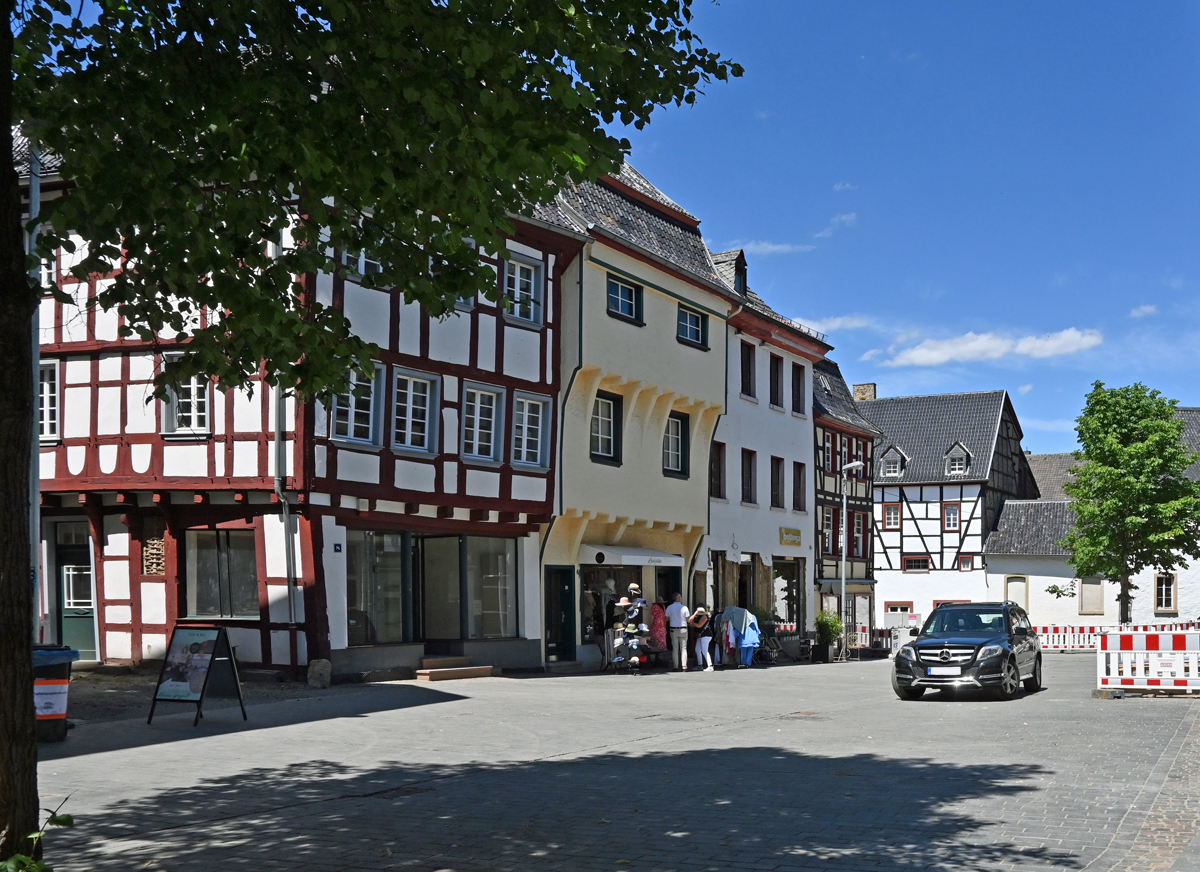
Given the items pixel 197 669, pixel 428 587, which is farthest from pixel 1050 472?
pixel 197 669

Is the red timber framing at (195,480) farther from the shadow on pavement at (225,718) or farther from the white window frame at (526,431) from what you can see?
the shadow on pavement at (225,718)

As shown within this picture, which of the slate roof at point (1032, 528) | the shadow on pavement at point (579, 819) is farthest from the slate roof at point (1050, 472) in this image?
the shadow on pavement at point (579, 819)

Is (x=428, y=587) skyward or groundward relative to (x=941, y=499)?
groundward

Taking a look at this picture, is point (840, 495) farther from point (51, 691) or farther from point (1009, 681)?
point (51, 691)

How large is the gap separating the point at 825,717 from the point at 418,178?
11.4 metres

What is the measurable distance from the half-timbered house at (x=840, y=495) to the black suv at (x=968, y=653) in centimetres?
2334

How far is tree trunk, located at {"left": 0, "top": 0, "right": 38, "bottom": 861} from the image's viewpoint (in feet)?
22.1

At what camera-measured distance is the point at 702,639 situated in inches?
1259

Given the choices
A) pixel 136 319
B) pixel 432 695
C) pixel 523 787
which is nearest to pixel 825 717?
pixel 432 695

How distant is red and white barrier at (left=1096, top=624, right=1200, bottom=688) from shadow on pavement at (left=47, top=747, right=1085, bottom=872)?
10686mm

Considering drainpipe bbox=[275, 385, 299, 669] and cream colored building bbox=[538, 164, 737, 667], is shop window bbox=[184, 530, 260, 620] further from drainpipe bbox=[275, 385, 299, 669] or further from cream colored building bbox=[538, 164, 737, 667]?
cream colored building bbox=[538, 164, 737, 667]

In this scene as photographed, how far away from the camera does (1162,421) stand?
50094 mm

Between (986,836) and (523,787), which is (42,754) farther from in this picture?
(986,836)

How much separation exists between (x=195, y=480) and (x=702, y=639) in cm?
1312
